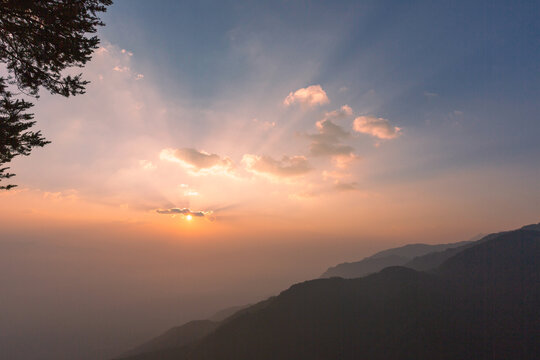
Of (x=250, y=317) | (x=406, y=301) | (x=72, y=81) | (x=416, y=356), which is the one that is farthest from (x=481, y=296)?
(x=72, y=81)

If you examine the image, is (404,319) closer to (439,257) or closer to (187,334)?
(439,257)

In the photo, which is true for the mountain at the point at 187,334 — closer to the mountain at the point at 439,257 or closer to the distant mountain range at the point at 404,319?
the distant mountain range at the point at 404,319

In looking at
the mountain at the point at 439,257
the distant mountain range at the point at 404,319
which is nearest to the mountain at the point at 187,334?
the distant mountain range at the point at 404,319

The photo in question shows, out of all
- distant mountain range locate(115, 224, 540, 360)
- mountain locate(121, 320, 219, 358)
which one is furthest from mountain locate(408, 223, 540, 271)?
mountain locate(121, 320, 219, 358)

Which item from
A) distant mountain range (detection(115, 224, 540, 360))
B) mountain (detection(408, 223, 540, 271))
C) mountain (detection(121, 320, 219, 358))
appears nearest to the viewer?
distant mountain range (detection(115, 224, 540, 360))

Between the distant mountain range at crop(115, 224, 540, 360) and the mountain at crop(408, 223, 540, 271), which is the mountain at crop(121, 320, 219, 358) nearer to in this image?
the distant mountain range at crop(115, 224, 540, 360)

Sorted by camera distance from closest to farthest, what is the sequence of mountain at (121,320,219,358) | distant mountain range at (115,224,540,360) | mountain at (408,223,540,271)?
distant mountain range at (115,224,540,360) < mountain at (121,320,219,358) < mountain at (408,223,540,271)

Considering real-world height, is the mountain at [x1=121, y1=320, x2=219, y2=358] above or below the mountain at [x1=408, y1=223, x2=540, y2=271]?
below

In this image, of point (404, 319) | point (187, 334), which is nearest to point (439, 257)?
point (404, 319)

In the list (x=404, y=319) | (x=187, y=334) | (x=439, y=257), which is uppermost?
(x=439, y=257)
